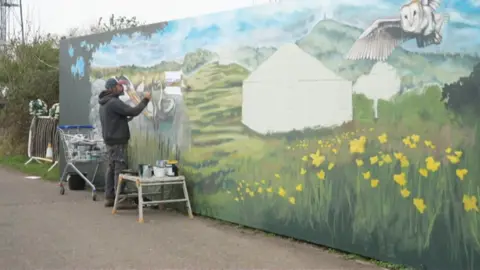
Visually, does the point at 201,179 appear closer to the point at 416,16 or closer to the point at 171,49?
the point at 171,49

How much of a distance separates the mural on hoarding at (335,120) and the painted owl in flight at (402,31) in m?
0.01

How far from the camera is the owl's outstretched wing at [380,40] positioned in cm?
582

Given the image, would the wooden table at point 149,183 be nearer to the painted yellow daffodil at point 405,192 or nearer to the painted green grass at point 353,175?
the painted green grass at point 353,175

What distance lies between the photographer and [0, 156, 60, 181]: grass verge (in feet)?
44.4

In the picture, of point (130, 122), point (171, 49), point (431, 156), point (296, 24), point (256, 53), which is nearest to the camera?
point (431, 156)

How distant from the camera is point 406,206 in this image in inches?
227

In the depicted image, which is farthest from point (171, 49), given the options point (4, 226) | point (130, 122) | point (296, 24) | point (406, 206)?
point (406, 206)

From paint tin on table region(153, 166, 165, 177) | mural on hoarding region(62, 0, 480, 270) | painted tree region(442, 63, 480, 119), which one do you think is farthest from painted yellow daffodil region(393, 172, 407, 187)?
paint tin on table region(153, 166, 165, 177)

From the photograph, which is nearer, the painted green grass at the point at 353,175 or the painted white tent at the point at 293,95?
the painted green grass at the point at 353,175

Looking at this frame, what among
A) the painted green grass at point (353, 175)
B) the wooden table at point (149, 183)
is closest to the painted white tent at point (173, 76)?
the painted green grass at point (353, 175)

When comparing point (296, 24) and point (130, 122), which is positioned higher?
point (296, 24)

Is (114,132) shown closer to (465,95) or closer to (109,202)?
(109,202)

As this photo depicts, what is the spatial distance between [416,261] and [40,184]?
8922mm

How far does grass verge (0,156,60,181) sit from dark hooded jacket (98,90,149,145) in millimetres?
4356
